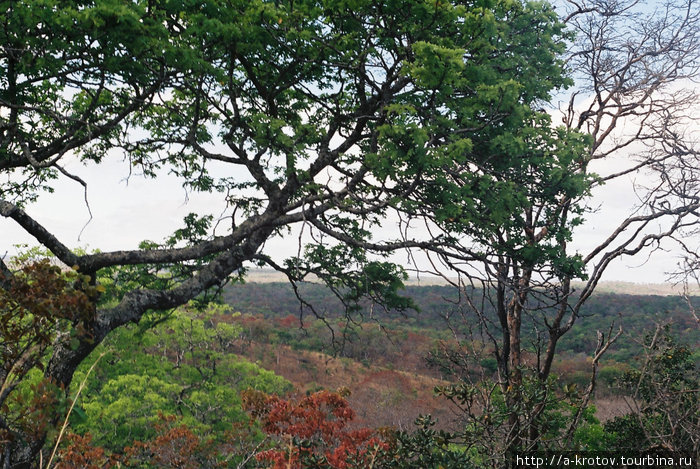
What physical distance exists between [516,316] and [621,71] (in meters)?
7.21

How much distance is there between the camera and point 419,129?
736cm

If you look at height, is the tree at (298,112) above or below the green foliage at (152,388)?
above

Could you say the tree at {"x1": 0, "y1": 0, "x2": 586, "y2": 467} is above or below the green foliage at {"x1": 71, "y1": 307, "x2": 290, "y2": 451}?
above

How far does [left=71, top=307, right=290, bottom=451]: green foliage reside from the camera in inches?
567

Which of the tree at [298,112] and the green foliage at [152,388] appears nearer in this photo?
the tree at [298,112]

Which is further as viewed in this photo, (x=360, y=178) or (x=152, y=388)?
(x=152, y=388)

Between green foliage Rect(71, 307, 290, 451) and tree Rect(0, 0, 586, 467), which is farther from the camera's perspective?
green foliage Rect(71, 307, 290, 451)

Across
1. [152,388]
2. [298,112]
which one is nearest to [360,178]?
[298,112]

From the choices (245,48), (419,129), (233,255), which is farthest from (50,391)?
(233,255)

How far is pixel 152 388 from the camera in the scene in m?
15.3

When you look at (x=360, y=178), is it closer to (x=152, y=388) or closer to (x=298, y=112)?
(x=298, y=112)

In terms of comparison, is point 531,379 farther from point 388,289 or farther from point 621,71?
point 621,71

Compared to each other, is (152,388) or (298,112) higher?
(298,112)

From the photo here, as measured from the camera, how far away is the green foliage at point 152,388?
14.4 metres
